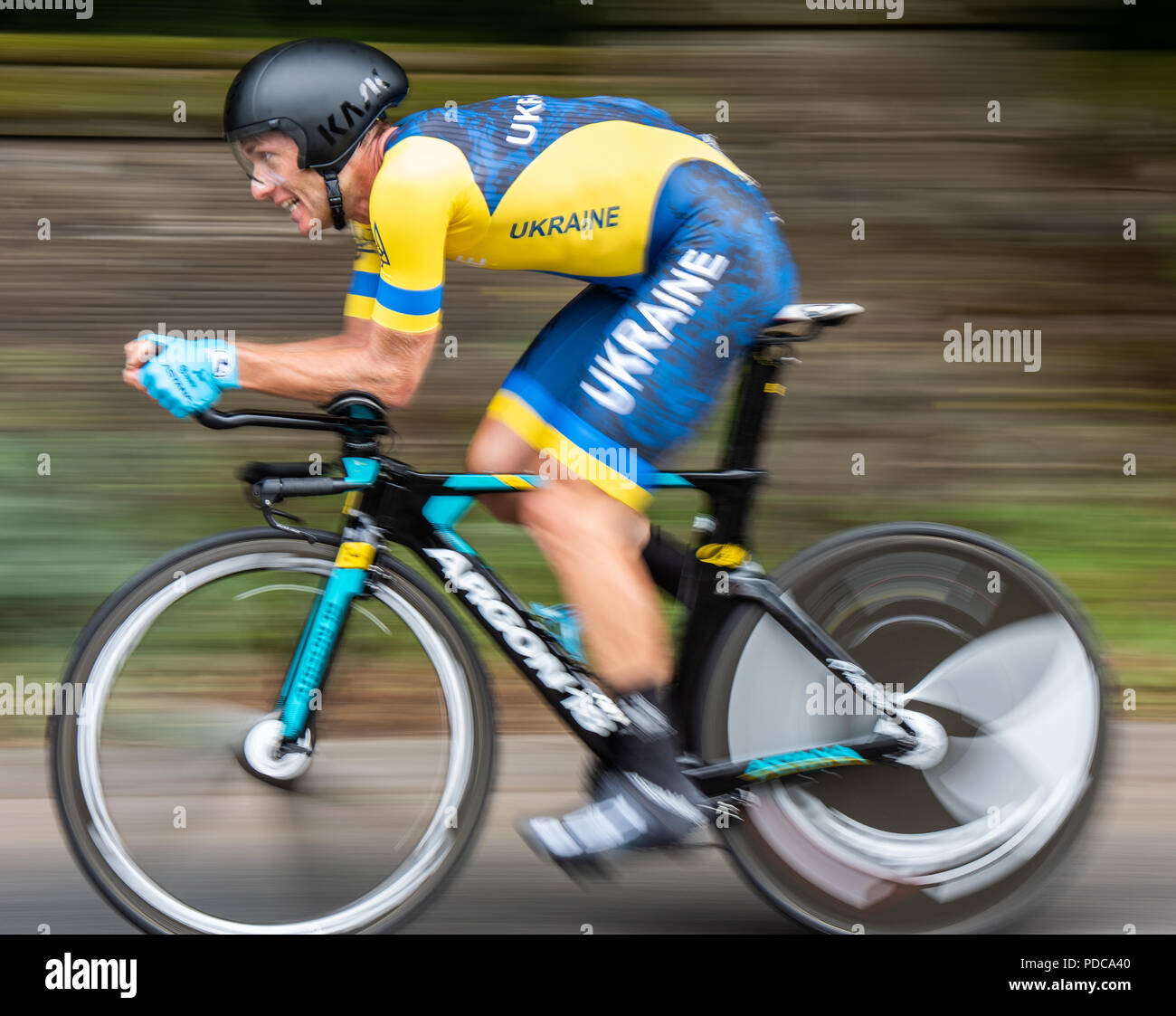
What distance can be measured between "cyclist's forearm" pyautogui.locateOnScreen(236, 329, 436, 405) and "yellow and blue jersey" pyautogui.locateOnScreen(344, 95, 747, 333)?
0.16 feet

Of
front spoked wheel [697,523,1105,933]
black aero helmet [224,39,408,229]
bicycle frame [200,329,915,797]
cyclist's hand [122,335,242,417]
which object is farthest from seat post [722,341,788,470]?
cyclist's hand [122,335,242,417]

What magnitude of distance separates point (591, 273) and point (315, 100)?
0.64 meters

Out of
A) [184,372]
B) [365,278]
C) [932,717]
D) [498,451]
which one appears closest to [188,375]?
[184,372]

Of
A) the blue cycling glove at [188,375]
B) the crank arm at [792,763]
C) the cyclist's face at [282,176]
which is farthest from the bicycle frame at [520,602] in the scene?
the cyclist's face at [282,176]

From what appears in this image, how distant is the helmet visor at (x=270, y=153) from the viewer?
2.56 m

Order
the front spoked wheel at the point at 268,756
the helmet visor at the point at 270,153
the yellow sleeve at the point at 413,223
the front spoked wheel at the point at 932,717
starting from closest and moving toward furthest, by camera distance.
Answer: the yellow sleeve at the point at 413,223 → the helmet visor at the point at 270,153 → the front spoked wheel at the point at 268,756 → the front spoked wheel at the point at 932,717

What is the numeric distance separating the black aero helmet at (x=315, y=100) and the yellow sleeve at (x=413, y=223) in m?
0.13

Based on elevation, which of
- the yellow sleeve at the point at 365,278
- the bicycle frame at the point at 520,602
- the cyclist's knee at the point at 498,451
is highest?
the yellow sleeve at the point at 365,278

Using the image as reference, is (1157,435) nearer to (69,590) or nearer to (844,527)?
(844,527)

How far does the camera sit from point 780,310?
2.73 m

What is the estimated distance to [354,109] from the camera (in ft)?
8.46

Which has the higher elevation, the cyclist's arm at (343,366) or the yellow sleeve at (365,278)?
the yellow sleeve at (365,278)

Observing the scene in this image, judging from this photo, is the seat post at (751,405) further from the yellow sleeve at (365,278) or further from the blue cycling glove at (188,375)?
the blue cycling glove at (188,375)

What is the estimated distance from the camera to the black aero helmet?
255cm
